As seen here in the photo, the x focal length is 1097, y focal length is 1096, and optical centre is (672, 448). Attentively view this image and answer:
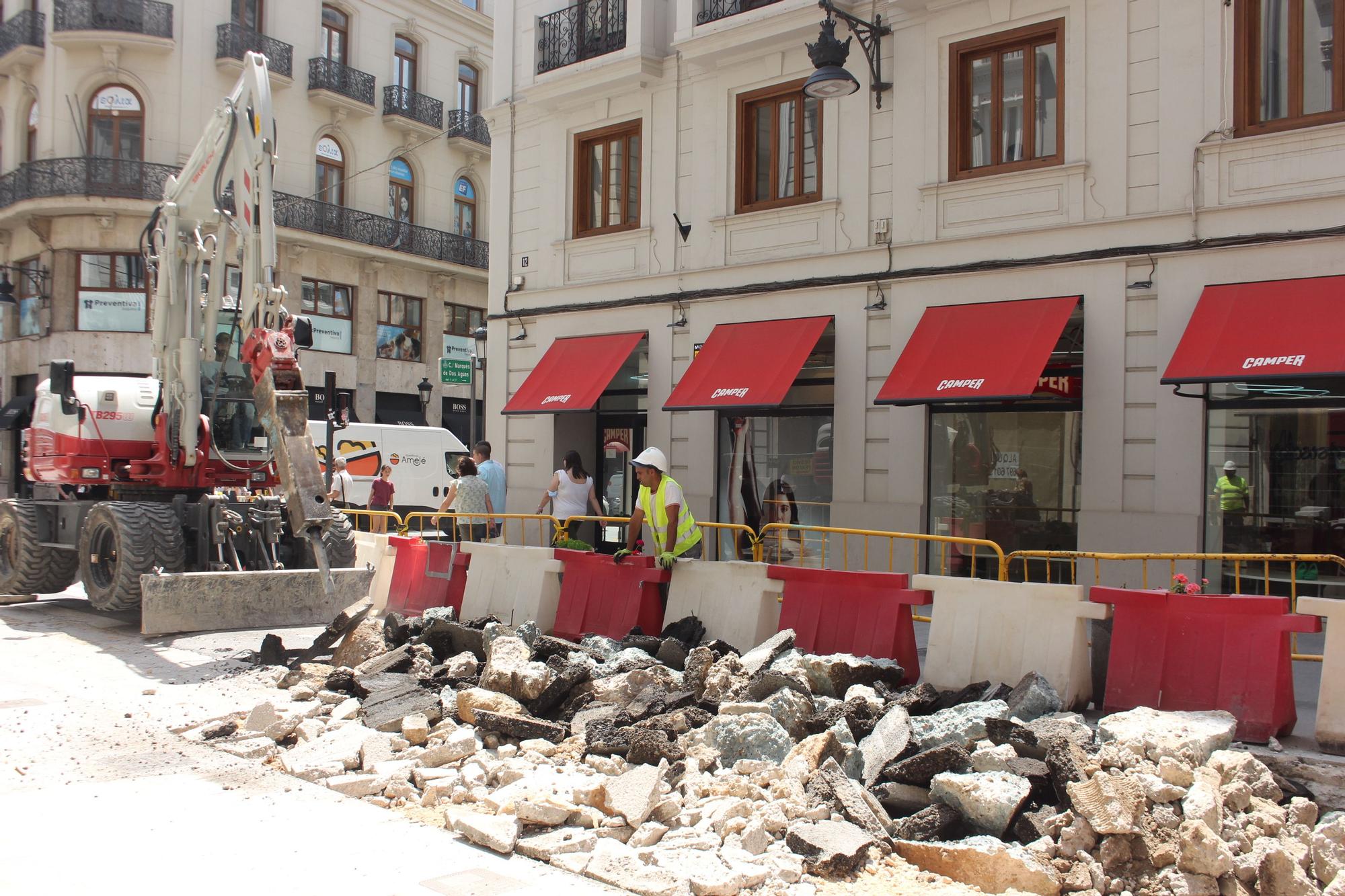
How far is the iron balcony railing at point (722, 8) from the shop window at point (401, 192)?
1878cm

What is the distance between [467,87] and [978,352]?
26.6 m

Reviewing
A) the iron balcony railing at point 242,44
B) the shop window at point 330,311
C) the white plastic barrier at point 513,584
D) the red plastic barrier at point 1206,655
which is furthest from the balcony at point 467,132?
the red plastic barrier at point 1206,655

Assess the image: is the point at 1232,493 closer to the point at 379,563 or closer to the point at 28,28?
the point at 379,563

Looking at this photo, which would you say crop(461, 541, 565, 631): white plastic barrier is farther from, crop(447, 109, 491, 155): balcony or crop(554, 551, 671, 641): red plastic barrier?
crop(447, 109, 491, 155): balcony

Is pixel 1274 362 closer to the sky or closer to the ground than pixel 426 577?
closer to the sky

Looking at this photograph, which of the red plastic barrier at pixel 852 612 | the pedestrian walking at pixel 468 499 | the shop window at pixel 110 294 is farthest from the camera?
the shop window at pixel 110 294

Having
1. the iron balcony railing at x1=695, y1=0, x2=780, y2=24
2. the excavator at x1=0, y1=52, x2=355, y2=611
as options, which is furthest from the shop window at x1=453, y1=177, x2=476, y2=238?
the excavator at x1=0, y1=52, x2=355, y2=611

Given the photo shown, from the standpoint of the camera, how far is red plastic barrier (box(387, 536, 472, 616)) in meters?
10.9

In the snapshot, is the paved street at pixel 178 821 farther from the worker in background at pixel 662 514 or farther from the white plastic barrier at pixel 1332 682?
the white plastic barrier at pixel 1332 682

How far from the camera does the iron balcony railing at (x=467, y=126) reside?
33.2 m

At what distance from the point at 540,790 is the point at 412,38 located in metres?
30.9

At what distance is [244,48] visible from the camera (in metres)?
27.9

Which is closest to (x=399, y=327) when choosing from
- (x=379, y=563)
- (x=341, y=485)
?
(x=341, y=485)

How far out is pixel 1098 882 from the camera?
458 cm
